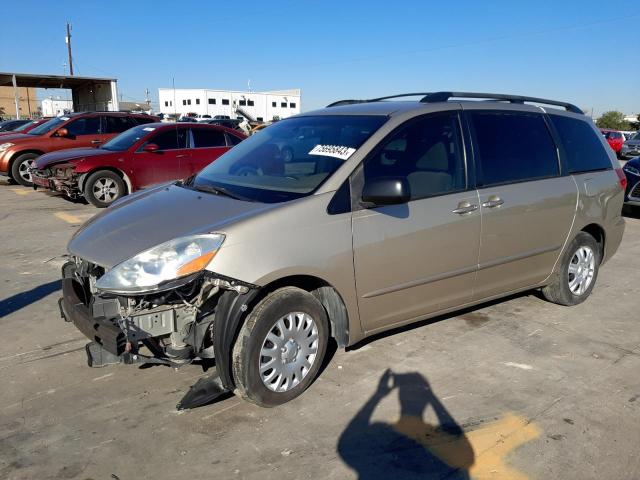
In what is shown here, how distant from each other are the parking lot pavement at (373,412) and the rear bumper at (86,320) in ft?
1.55

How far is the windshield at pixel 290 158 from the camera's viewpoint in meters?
3.57

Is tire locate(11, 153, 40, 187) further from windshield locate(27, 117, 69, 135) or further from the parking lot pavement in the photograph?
the parking lot pavement

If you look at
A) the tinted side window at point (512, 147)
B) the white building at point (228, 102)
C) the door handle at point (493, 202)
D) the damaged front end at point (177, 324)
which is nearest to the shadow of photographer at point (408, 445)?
the damaged front end at point (177, 324)

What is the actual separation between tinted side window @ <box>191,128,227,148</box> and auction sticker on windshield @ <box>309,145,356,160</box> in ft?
24.2

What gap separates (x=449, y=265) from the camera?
13.0 feet

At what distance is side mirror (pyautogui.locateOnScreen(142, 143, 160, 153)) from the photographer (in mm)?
10008

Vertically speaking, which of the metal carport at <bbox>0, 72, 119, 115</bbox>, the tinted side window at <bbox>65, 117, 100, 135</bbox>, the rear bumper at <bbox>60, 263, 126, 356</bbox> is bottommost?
the rear bumper at <bbox>60, 263, 126, 356</bbox>

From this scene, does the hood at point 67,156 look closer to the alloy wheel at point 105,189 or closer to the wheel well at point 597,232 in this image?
the alloy wheel at point 105,189

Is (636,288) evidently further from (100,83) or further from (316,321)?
(100,83)

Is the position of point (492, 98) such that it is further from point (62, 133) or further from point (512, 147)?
point (62, 133)

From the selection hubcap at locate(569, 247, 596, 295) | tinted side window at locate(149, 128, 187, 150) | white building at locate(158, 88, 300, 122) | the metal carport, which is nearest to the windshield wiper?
hubcap at locate(569, 247, 596, 295)

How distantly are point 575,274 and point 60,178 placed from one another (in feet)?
29.1

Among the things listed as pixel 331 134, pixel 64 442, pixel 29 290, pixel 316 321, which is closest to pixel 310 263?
pixel 316 321

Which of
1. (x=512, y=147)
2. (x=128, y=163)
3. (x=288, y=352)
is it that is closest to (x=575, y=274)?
(x=512, y=147)
